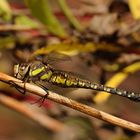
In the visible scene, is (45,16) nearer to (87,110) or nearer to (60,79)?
(60,79)

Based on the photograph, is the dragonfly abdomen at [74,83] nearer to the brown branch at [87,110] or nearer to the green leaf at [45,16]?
the green leaf at [45,16]

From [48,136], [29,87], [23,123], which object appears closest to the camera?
[29,87]

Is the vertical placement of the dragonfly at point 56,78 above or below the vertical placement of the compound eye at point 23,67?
below

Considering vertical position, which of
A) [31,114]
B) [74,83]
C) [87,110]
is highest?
[87,110]

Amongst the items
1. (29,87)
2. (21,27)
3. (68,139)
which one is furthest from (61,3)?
(29,87)

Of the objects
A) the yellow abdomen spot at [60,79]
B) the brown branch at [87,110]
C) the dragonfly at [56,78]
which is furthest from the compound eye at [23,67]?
the brown branch at [87,110]

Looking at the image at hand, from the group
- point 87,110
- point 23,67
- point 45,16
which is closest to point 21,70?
point 23,67

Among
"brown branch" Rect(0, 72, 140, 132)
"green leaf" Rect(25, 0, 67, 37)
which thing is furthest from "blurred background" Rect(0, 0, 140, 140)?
"brown branch" Rect(0, 72, 140, 132)

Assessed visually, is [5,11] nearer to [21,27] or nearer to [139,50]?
[21,27]
